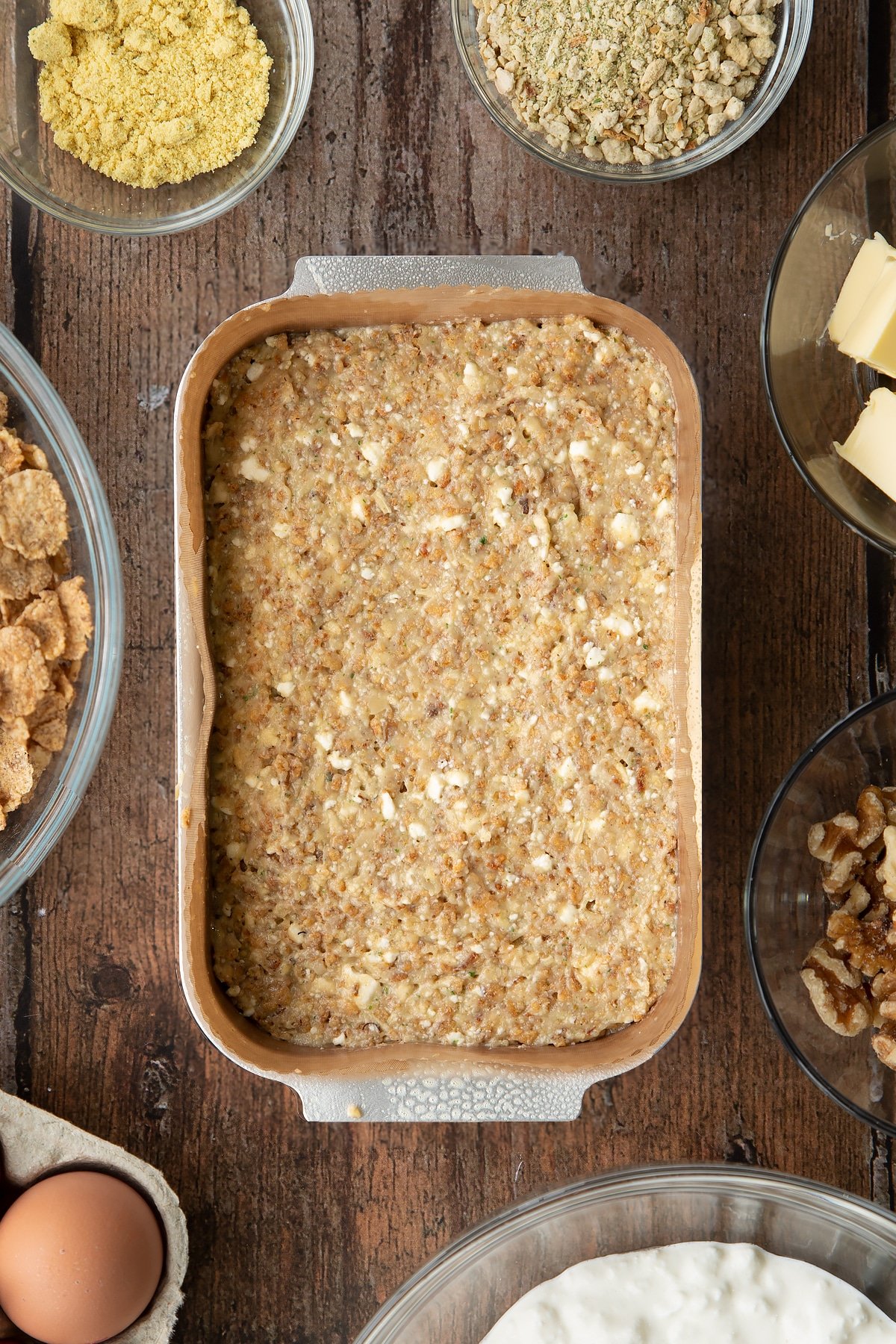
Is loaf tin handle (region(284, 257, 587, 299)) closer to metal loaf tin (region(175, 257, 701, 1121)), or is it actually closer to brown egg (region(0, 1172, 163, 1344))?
metal loaf tin (region(175, 257, 701, 1121))

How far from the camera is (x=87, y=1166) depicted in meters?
1.28

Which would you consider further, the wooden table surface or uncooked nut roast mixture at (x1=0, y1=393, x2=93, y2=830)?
the wooden table surface

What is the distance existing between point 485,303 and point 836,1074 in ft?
3.17

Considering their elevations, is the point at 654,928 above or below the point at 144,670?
below

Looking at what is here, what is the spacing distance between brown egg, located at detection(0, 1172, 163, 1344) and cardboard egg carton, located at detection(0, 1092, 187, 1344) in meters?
0.04

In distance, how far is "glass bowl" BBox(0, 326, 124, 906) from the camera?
1.23 m

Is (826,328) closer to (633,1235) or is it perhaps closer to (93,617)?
(93,617)

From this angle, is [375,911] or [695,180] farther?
[695,180]

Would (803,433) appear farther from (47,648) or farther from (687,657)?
(47,648)

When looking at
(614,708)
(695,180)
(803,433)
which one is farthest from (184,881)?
(695,180)

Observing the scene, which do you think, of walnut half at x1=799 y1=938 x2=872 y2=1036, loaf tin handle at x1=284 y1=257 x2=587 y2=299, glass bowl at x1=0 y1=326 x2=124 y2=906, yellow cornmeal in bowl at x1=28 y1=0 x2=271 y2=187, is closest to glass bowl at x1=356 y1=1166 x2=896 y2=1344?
walnut half at x1=799 y1=938 x2=872 y2=1036

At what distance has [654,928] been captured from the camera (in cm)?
123

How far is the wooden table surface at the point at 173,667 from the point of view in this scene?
1.33m

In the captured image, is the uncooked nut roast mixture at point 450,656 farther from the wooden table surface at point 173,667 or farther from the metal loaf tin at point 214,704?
the wooden table surface at point 173,667
